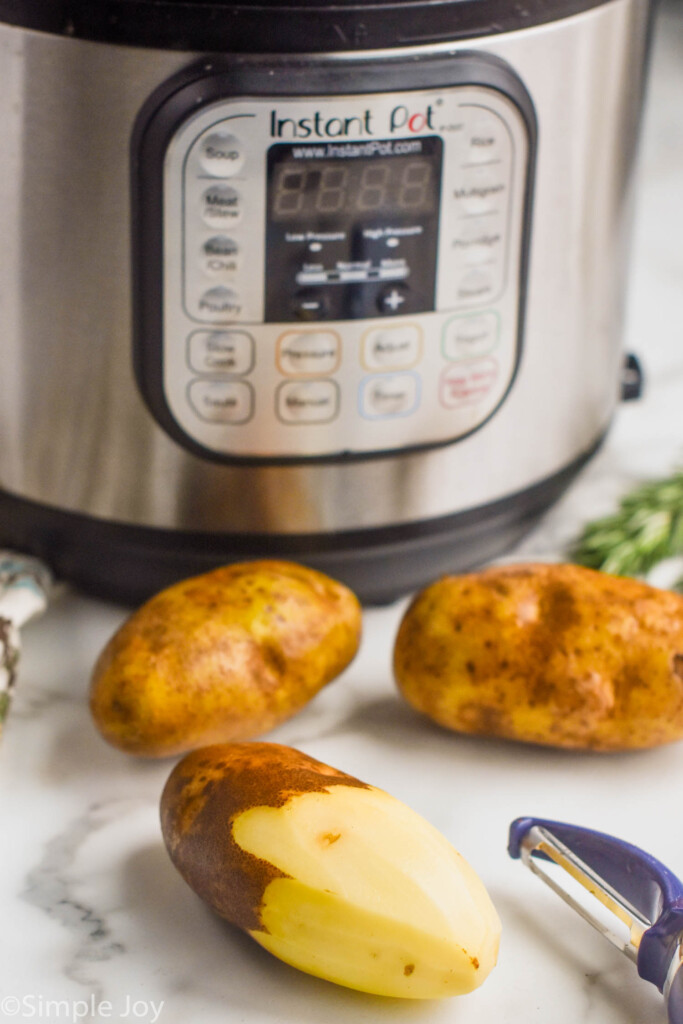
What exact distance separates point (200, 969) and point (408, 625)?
204mm

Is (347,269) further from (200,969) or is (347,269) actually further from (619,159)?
(200,969)

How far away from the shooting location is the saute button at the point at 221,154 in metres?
0.62

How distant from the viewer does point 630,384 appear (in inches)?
35.4

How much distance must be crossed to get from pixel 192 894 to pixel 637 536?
0.39 metres

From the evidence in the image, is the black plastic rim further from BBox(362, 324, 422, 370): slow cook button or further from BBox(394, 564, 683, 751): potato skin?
BBox(394, 564, 683, 751): potato skin

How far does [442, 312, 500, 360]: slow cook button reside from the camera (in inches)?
27.3

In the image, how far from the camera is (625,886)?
21.0 inches

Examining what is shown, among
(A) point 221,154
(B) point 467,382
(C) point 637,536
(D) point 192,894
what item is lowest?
(D) point 192,894

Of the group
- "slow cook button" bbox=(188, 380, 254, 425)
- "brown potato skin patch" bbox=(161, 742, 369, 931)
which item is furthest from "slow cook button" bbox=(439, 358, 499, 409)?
"brown potato skin patch" bbox=(161, 742, 369, 931)

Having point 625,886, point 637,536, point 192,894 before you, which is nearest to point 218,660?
point 192,894

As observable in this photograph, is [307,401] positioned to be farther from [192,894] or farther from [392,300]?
[192,894]

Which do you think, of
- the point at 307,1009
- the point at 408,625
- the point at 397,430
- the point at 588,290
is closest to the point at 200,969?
the point at 307,1009

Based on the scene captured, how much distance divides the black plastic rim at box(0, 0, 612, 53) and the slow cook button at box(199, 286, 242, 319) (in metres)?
0.12

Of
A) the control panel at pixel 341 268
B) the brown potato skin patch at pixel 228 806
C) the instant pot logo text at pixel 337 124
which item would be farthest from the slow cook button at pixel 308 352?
the brown potato skin patch at pixel 228 806
